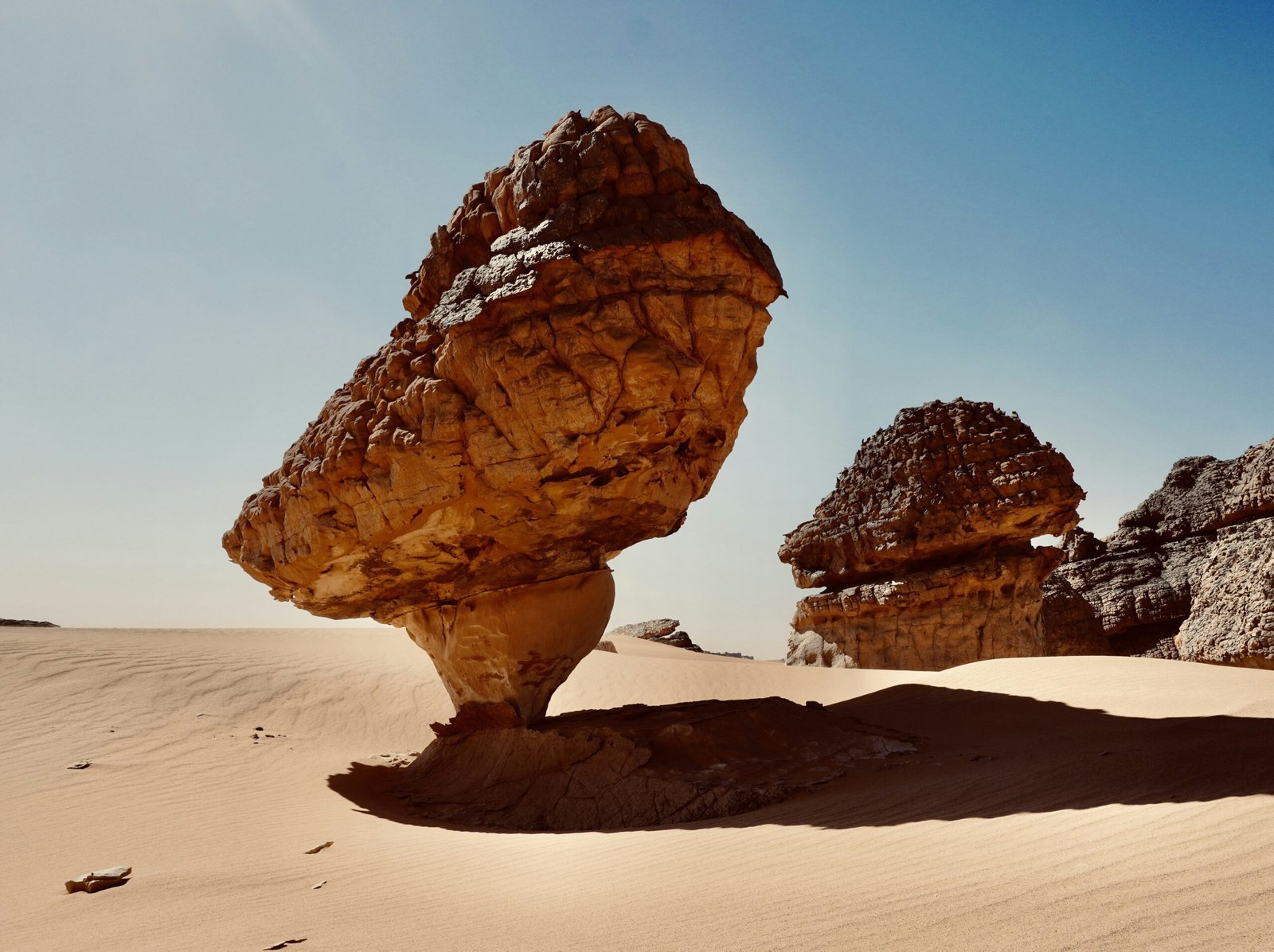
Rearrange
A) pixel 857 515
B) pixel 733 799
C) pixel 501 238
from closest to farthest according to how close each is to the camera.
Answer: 1. pixel 733 799
2. pixel 501 238
3. pixel 857 515

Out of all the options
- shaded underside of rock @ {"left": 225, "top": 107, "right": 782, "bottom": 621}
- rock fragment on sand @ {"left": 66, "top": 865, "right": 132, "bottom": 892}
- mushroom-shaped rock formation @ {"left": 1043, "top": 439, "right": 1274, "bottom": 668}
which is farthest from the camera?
mushroom-shaped rock formation @ {"left": 1043, "top": 439, "right": 1274, "bottom": 668}

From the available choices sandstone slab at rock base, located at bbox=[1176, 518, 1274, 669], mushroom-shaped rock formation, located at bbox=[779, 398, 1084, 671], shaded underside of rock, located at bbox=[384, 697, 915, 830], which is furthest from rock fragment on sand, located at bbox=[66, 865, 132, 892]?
mushroom-shaped rock formation, located at bbox=[779, 398, 1084, 671]

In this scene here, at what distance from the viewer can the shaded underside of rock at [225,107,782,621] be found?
7.99 m

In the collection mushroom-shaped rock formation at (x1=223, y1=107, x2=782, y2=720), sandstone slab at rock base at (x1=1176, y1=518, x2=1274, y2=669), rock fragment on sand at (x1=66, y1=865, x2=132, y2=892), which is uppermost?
mushroom-shaped rock formation at (x1=223, y1=107, x2=782, y2=720)

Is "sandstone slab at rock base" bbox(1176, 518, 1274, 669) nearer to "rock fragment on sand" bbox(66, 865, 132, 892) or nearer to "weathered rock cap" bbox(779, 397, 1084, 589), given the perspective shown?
"weathered rock cap" bbox(779, 397, 1084, 589)

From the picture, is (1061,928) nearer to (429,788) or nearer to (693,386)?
(693,386)

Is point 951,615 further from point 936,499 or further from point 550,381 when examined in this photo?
point 550,381

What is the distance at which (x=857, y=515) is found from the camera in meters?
20.2

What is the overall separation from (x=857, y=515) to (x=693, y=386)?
520 inches

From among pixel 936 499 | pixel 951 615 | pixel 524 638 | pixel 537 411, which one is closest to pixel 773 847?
pixel 537 411

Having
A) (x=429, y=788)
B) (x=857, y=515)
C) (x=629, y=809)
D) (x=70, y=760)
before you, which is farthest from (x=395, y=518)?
(x=857, y=515)

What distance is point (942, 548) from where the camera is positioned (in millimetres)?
18250

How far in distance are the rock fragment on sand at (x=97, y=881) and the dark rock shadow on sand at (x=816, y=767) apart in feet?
9.13

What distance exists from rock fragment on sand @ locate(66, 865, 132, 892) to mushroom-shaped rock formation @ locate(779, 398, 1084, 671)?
16.0 metres
